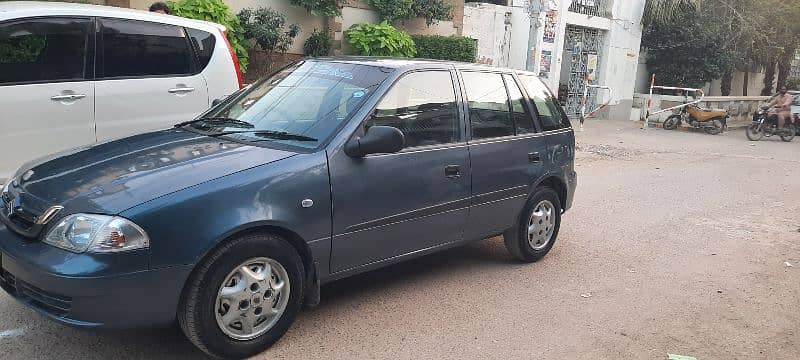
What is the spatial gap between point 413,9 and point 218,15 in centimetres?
496

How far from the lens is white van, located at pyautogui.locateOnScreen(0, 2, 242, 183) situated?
17.8ft

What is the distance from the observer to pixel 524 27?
18109 millimetres

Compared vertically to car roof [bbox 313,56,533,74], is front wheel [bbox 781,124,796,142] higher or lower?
lower

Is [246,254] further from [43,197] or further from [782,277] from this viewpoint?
[782,277]

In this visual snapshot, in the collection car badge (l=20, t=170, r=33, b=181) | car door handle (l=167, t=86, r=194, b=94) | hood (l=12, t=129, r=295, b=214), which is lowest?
car badge (l=20, t=170, r=33, b=181)

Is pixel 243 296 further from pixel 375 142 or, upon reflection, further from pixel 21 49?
pixel 21 49

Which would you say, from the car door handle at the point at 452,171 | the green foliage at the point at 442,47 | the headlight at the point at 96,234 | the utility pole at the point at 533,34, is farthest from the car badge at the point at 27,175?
the green foliage at the point at 442,47

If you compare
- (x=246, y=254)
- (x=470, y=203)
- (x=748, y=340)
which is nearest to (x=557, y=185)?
(x=470, y=203)

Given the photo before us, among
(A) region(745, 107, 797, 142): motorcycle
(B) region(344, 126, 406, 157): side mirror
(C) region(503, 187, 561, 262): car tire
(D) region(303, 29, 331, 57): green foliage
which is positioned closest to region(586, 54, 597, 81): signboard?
(A) region(745, 107, 797, 142): motorcycle

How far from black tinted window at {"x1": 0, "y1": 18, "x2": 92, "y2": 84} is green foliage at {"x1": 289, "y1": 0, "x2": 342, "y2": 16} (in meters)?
7.70

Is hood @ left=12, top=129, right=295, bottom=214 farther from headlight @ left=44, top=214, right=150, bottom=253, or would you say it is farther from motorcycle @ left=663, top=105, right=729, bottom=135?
motorcycle @ left=663, top=105, right=729, bottom=135

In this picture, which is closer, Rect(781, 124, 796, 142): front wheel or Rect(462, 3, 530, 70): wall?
Rect(462, 3, 530, 70): wall

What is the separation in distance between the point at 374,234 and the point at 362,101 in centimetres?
83

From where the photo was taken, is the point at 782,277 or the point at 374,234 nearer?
the point at 374,234
